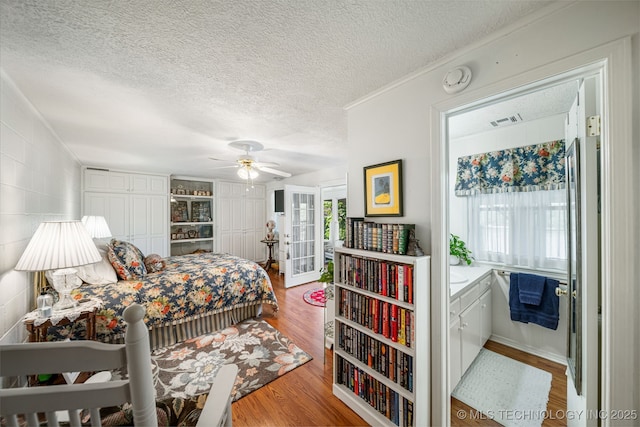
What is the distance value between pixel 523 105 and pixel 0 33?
11.2 ft

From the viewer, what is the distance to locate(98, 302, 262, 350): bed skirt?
2.52 m

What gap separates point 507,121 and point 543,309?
1853mm

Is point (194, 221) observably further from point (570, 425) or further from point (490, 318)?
point (570, 425)

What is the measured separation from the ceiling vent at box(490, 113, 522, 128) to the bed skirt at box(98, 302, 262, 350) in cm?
350

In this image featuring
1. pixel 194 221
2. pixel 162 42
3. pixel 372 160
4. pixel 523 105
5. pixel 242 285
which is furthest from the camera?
pixel 194 221

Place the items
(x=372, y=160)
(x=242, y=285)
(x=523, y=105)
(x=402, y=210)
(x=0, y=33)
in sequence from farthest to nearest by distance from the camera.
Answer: (x=242, y=285)
(x=523, y=105)
(x=372, y=160)
(x=402, y=210)
(x=0, y=33)

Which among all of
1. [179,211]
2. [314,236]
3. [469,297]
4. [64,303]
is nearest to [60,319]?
[64,303]

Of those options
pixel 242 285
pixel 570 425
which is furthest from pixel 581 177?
pixel 242 285

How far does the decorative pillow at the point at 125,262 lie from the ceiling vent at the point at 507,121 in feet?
13.5

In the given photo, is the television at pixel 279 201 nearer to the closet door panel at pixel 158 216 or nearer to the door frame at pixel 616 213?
the closet door panel at pixel 158 216

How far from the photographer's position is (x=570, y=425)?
1447mm

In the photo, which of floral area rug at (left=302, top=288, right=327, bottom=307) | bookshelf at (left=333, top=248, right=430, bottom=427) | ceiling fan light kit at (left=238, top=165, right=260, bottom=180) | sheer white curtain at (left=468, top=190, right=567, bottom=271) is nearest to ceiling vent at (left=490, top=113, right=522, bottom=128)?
sheer white curtain at (left=468, top=190, right=567, bottom=271)

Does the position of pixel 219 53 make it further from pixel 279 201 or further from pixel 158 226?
pixel 158 226

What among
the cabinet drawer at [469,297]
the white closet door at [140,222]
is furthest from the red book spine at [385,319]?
the white closet door at [140,222]
